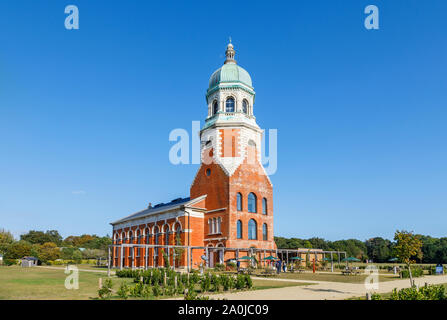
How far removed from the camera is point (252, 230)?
1964 inches

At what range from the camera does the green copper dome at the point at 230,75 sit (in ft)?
179

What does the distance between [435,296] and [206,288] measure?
10921 mm

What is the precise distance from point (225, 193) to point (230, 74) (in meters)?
18.3

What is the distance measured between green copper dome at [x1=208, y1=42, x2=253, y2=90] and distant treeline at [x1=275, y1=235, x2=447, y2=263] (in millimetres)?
59107

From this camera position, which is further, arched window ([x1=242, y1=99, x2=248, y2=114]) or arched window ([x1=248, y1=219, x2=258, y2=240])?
arched window ([x1=242, y1=99, x2=248, y2=114])

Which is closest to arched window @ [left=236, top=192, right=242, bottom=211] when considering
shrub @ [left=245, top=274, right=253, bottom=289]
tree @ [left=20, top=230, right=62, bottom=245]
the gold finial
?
the gold finial

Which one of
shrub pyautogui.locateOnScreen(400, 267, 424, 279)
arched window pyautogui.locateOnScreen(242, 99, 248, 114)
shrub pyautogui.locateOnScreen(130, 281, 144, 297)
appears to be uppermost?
arched window pyautogui.locateOnScreen(242, 99, 248, 114)

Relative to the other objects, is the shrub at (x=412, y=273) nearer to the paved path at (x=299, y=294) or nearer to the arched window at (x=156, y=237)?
the paved path at (x=299, y=294)

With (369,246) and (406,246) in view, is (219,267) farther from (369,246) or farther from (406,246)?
(369,246)

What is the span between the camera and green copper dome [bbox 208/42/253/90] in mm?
54566

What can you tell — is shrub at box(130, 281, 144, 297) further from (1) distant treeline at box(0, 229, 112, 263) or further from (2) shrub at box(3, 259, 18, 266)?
(2) shrub at box(3, 259, 18, 266)

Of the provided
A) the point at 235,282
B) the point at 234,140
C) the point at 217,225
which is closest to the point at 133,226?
the point at 217,225

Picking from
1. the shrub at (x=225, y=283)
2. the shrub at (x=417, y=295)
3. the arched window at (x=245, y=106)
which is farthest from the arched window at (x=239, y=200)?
the shrub at (x=417, y=295)
